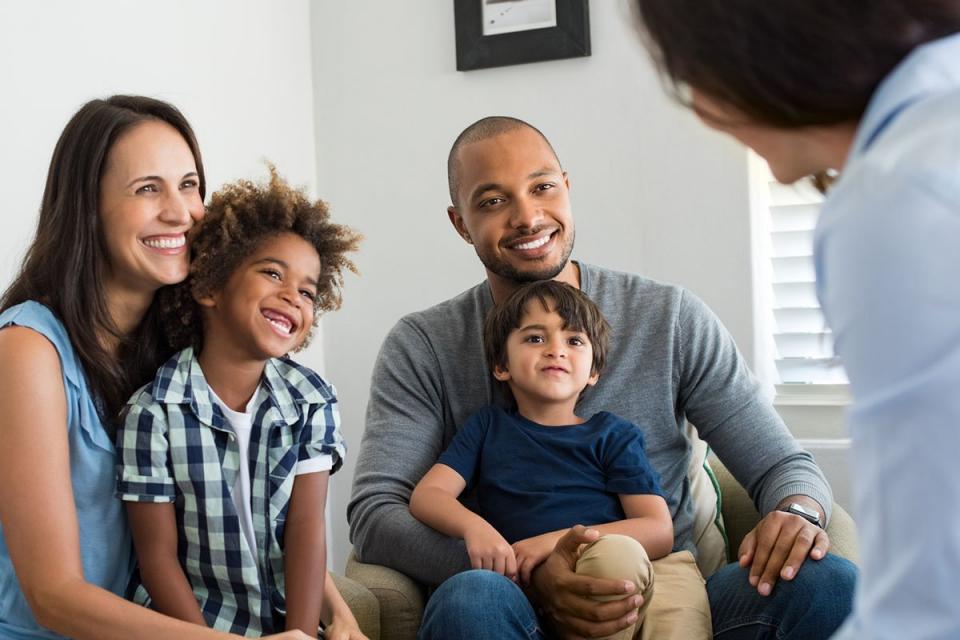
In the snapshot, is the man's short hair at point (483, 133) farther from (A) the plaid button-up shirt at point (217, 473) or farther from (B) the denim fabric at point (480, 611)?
(B) the denim fabric at point (480, 611)

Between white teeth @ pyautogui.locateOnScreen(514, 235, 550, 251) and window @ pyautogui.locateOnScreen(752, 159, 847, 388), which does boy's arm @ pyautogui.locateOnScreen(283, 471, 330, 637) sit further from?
window @ pyautogui.locateOnScreen(752, 159, 847, 388)

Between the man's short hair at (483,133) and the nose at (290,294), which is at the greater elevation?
the man's short hair at (483,133)

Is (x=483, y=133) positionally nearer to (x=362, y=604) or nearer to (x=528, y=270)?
(x=528, y=270)

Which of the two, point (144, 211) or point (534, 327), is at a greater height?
point (144, 211)

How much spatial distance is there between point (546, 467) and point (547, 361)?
0.18 m

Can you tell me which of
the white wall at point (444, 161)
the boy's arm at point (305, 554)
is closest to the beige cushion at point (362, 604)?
the boy's arm at point (305, 554)

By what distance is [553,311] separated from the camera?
1945 millimetres

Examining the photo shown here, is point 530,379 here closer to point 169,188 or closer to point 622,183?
point 169,188

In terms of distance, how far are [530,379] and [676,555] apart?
39 centimetres

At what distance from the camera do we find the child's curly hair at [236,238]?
5.24 feet

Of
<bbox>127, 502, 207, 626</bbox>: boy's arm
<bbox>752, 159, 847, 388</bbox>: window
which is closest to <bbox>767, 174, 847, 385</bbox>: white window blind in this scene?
<bbox>752, 159, 847, 388</bbox>: window

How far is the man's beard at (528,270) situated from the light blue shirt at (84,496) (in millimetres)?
842

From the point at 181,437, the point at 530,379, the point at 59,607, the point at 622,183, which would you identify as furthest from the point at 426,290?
the point at 59,607

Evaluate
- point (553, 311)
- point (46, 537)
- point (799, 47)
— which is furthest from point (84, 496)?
point (799, 47)
